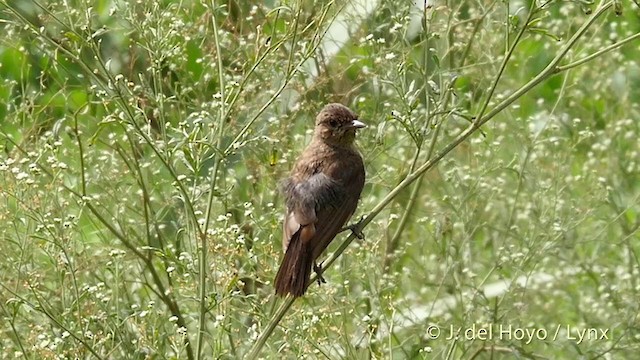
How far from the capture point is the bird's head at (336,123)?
200 inches

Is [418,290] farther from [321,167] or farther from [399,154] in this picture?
[321,167]

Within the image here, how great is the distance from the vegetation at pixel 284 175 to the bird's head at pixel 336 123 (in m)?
0.10

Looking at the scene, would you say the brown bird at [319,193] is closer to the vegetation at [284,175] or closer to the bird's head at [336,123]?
the bird's head at [336,123]

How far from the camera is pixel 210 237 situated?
165 inches

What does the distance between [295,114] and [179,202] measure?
58 centimetres

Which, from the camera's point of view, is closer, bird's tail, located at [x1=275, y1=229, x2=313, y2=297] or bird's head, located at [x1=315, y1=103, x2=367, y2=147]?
bird's tail, located at [x1=275, y1=229, x2=313, y2=297]

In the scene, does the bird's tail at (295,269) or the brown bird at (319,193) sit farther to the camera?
the brown bird at (319,193)

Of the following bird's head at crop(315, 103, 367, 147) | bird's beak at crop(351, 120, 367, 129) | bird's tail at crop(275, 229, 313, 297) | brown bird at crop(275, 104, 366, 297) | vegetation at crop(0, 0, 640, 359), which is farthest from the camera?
bird's head at crop(315, 103, 367, 147)

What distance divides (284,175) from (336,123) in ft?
1.06

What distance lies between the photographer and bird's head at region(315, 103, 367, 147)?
5.08m

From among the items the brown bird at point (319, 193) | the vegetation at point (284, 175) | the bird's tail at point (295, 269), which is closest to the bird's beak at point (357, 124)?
the brown bird at point (319, 193)

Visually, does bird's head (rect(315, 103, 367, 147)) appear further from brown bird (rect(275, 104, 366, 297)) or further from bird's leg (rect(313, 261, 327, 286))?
bird's leg (rect(313, 261, 327, 286))

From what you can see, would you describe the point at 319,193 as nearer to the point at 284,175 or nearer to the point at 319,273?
the point at 284,175

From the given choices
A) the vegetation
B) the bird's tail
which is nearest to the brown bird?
the bird's tail
